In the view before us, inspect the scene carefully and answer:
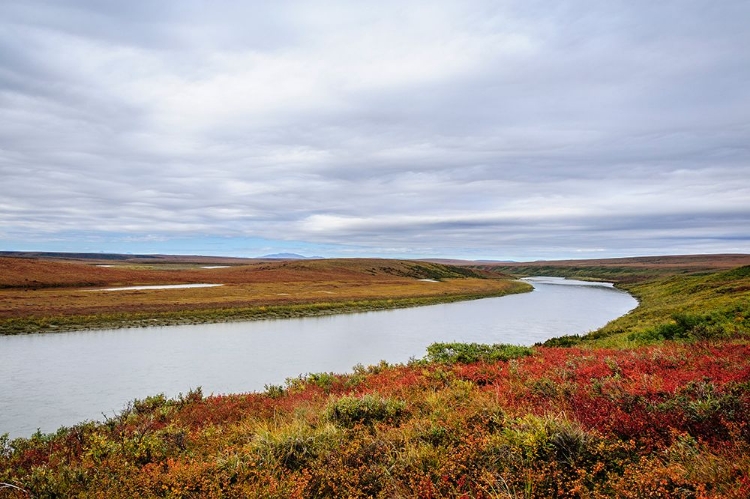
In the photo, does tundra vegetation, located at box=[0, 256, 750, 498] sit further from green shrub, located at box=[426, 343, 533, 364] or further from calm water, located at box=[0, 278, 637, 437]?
calm water, located at box=[0, 278, 637, 437]

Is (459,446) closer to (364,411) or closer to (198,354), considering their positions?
(364,411)

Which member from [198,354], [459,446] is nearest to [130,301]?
[198,354]

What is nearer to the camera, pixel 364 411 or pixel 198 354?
pixel 364 411

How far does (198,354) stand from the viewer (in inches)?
1021

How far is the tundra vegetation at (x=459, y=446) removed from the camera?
5648 millimetres

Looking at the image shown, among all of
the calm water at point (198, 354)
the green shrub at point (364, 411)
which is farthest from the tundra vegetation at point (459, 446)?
the calm water at point (198, 354)

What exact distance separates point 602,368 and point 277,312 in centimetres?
4062

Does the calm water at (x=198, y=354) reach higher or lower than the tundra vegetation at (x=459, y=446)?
lower

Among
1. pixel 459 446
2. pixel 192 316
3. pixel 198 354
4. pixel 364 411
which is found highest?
pixel 459 446

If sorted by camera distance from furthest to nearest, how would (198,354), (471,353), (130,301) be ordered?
(130,301), (198,354), (471,353)

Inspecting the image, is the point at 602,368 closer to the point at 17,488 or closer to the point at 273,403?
the point at 273,403

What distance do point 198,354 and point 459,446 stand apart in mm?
22931

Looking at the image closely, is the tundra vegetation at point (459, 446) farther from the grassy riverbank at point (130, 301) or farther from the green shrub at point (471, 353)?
the grassy riverbank at point (130, 301)

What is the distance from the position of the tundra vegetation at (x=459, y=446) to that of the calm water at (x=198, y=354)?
619 centimetres
